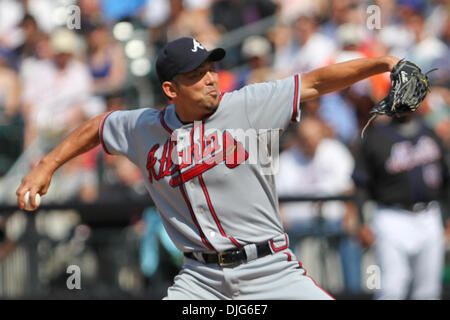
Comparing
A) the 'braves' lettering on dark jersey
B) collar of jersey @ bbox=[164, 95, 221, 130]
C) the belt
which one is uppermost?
the 'braves' lettering on dark jersey

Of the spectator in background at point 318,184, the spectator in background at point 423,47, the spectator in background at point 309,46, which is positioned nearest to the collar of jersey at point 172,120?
the spectator in background at point 318,184

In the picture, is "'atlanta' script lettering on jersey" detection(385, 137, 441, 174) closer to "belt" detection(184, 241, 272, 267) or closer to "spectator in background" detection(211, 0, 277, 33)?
"belt" detection(184, 241, 272, 267)

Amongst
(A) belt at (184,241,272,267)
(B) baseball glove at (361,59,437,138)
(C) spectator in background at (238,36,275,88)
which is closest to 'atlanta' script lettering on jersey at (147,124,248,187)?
(A) belt at (184,241,272,267)

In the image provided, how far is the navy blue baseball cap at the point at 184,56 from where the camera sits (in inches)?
163

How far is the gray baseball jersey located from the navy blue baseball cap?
0.83ft

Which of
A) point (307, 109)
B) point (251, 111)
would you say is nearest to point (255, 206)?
point (251, 111)

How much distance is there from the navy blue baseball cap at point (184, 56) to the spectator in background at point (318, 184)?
359cm

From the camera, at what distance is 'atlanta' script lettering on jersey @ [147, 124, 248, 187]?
13.6 feet

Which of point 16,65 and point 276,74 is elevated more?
point 16,65

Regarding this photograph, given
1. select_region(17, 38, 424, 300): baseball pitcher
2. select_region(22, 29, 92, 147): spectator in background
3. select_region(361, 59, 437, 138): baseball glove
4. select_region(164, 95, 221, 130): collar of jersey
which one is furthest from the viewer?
select_region(22, 29, 92, 147): spectator in background

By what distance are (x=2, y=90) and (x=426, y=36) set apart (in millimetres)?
5228

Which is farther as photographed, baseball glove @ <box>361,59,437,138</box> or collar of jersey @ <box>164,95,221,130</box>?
collar of jersey @ <box>164,95,221,130</box>
